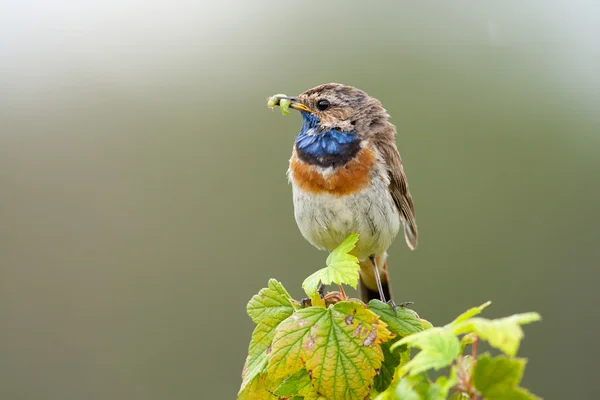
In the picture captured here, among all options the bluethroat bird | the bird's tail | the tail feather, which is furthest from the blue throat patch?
the bird's tail

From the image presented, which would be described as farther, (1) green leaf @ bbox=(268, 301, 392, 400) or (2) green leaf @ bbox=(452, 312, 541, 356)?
(1) green leaf @ bbox=(268, 301, 392, 400)

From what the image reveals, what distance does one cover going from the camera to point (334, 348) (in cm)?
209

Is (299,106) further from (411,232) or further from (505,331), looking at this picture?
(505,331)

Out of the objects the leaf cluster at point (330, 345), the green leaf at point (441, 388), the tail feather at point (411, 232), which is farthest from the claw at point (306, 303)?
the tail feather at point (411, 232)

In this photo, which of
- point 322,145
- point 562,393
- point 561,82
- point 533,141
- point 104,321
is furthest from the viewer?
point 561,82

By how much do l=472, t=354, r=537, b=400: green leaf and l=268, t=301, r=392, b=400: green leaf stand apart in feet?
2.16

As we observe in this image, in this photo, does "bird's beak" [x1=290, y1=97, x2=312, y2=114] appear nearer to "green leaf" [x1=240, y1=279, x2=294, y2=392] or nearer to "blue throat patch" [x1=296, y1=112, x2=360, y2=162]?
"blue throat patch" [x1=296, y1=112, x2=360, y2=162]

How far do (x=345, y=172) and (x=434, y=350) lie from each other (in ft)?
6.52

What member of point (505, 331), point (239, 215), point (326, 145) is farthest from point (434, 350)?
point (239, 215)

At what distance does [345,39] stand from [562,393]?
584cm

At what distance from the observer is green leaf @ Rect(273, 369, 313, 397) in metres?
2.12

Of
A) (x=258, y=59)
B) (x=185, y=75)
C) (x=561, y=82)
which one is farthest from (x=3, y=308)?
(x=561, y=82)

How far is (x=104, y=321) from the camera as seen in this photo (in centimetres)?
872

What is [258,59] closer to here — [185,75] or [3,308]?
[185,75]
